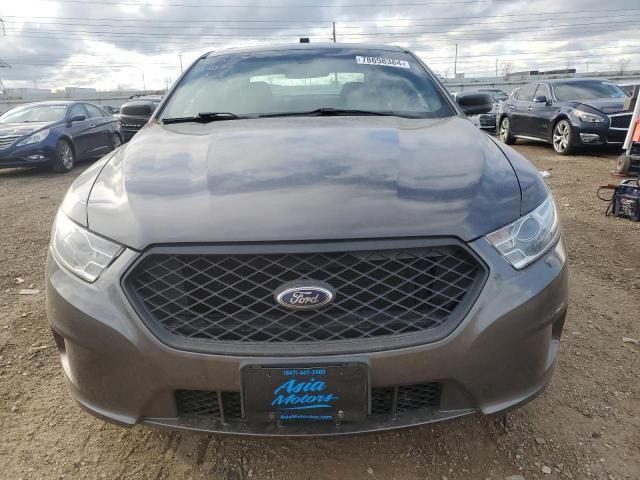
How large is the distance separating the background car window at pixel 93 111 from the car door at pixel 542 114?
9211 millimetres

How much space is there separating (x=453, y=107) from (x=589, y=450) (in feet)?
5.72

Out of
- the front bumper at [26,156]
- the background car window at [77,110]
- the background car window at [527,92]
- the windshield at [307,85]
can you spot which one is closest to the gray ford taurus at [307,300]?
the windshield at [307,85]

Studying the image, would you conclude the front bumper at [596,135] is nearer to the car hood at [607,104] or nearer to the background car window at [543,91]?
the car hood at [607,104]

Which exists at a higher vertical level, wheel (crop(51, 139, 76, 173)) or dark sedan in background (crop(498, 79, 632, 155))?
dark sedan in background (crop(498, 79, 632, 155))

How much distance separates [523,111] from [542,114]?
834mm

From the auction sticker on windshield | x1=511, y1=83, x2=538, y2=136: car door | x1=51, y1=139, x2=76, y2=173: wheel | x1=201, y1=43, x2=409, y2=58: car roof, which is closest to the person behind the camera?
the auction sticker on windshield

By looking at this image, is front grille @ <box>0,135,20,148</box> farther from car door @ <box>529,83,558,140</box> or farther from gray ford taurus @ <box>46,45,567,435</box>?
Answer: car door @ <box>529,83,558,140</box>

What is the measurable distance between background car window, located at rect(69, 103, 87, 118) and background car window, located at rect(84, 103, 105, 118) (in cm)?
23

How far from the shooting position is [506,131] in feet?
39.3

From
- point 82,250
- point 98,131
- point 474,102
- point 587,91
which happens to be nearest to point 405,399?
point 82,250

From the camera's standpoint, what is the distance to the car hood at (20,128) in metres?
8.76

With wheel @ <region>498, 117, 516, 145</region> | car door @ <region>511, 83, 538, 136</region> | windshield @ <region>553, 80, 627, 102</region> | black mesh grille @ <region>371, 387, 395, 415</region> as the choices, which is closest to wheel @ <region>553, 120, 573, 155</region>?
windshield @ <region>553, 80, 627, 102</region>

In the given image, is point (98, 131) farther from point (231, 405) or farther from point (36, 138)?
point (231, 405)

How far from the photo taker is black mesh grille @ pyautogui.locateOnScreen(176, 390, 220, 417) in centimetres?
149
